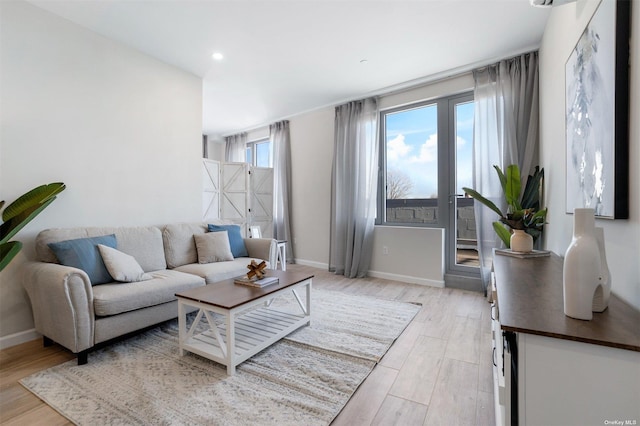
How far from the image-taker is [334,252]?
15.3 ft

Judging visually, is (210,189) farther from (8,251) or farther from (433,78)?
(433,78)

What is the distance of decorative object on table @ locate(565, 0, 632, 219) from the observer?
43.7 inches

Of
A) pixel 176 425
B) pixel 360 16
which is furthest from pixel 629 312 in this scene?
pixel 360 16

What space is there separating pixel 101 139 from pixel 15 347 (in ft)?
6.34

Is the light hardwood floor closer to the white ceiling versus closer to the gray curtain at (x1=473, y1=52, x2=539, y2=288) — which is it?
the gray curtain at (x1=473, y1=52, x2=539, y2=288)

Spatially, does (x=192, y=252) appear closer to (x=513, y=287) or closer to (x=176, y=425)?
(x=176, y=425)

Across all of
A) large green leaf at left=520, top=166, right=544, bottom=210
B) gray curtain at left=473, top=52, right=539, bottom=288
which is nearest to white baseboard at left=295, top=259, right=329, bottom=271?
gray curtain at left=473, top=52, right=539, bottom=288

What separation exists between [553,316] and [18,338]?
11.8 ft

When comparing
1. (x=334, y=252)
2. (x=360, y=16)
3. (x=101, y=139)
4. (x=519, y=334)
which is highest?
(x=360, y=16)

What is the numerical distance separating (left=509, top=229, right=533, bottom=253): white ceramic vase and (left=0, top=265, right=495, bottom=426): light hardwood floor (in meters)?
0.79

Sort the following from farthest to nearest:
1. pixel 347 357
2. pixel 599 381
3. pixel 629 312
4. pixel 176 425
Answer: pixel 347 357
pixel 176 425
pixel 629 312
pixel 599 381

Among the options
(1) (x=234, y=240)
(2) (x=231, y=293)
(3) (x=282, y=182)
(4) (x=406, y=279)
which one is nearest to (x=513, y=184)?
(4) (x=406, y=279)

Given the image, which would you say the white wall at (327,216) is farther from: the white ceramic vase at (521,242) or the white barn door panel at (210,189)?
the white ceramic vase at (521,242)

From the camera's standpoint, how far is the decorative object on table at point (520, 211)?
83.2 inches
